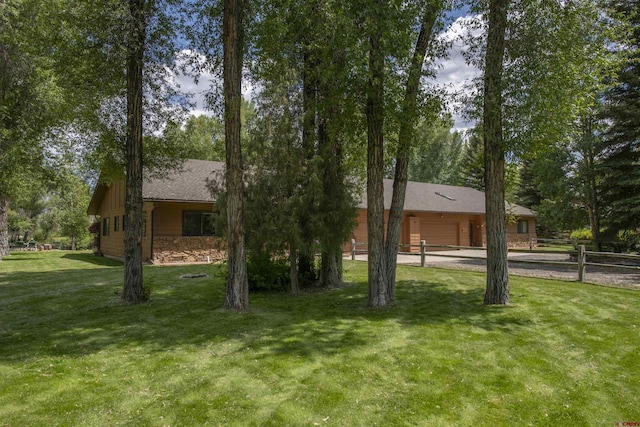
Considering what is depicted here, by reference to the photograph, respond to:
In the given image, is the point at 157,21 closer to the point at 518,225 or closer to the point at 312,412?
the point at 312,412

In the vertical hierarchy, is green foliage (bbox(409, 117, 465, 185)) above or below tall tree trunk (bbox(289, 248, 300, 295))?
above

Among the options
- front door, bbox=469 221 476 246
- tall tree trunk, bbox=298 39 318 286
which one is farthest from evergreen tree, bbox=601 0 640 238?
tall tree trunk, bbox=298 39 318 286

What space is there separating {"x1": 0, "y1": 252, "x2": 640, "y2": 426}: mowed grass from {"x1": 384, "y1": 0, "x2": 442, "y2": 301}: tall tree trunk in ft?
3.55

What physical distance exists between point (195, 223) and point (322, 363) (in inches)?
560

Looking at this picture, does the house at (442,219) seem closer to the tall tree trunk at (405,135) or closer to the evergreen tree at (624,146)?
the evergreen tree at (624,146)

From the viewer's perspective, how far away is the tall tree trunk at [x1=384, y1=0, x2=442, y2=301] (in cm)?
755

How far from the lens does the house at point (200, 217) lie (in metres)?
16.9

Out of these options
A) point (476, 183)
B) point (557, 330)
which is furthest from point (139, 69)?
point (476, 183)

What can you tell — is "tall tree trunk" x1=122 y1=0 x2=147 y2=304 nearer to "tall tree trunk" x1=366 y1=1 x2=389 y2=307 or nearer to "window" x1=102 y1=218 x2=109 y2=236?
"tall tree trunk" x1=366 y1=1 x2=389 y2=307

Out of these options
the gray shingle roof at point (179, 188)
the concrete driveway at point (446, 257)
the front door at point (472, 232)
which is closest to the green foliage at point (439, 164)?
the front door at point (472, 232)

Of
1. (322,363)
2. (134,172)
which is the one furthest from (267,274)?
(322,363)

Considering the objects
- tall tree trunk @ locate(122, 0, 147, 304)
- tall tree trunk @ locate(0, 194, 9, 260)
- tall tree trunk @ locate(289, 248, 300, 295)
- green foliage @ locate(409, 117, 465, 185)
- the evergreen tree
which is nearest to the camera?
tall tree trunk @ locate(122, 0, 147, 304)

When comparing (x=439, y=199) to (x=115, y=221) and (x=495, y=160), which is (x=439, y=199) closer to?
(x=495, y=160)

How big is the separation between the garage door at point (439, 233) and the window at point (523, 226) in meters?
6.71
